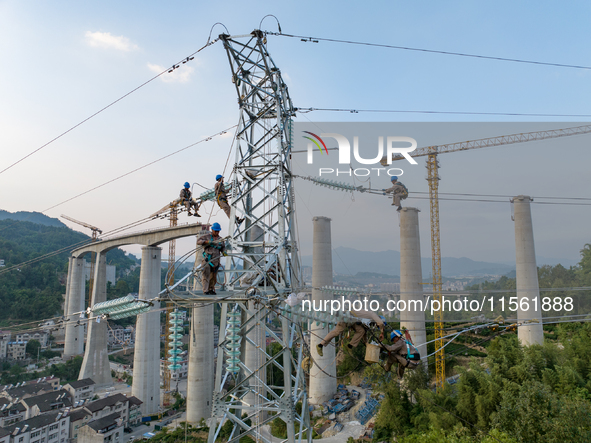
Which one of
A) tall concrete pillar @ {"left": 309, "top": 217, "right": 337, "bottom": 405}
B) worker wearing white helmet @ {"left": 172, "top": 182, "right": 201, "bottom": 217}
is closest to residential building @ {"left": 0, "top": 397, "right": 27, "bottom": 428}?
tall concrete pillar @ {"left": 309, "top": 217, "right": 337, "bottom": 405}

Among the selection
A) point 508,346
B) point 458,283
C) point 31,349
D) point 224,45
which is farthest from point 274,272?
point 31,349

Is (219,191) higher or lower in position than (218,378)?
higher

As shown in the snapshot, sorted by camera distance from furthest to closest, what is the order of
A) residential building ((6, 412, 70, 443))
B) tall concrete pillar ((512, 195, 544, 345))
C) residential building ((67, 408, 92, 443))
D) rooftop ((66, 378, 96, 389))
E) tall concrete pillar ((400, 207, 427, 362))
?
rooftop ((66, 378, 96, 389))
residential building ((67, 408, 92, 443))
residential building ((6, 412, 70, 443))
tall concrete pillar ((400, 207, 427, 362))
tall concrete pillar ((512, 195, 544, 345))

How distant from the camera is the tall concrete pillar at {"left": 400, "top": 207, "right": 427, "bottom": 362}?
3469cm

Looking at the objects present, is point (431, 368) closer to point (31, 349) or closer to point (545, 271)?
point (545, 271)

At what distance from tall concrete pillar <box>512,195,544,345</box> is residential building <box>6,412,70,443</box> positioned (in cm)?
4938

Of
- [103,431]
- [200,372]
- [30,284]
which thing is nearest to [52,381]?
[103,431]

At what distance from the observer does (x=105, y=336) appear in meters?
49.0

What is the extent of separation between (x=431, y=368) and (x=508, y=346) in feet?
40.9

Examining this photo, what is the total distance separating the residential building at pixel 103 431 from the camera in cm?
3659

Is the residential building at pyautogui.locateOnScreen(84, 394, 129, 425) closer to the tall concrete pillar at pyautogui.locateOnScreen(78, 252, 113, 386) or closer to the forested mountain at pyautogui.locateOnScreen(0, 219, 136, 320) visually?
the tall concrete pillar at pyautogui.locateOnScreen(78, 252, 113, 386)

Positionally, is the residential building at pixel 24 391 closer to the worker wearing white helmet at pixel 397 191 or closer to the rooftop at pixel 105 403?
the rooftop at pixel 105 403

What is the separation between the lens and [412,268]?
115 feet

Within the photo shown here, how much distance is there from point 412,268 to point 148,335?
91.1ft
